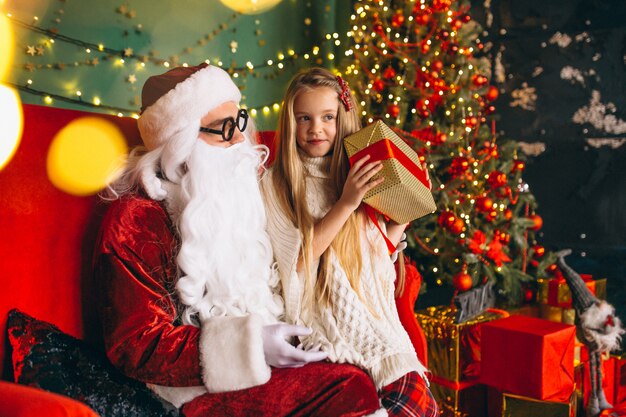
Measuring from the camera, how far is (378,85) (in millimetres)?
4285

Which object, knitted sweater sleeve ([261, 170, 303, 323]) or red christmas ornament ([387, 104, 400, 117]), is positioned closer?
knitted sweater sleeve ([261, 170, 303, 323])

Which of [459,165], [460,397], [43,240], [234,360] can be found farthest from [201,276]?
[459,165]

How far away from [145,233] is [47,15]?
2.53 meters

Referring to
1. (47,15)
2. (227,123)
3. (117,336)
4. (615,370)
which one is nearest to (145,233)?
(117,336)

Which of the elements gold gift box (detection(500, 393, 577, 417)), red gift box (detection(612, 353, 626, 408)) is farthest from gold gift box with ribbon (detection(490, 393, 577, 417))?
red gift box (detection(612, 353, 626, 408))

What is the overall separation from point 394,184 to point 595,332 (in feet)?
5.79

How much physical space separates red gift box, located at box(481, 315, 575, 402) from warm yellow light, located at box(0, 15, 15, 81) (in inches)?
123

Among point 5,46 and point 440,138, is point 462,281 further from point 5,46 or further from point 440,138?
point 5,46

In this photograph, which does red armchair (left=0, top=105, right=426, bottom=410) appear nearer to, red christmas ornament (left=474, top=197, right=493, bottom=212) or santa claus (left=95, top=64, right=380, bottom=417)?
santa claus (left=95, top=64, right=380, bottom=417)

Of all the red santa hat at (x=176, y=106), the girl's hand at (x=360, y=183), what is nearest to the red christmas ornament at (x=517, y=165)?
the girl's hand at (x=360, y=183)

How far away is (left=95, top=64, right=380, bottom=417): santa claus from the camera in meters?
1.69

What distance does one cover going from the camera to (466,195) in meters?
4.03

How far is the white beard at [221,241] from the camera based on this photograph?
187cm

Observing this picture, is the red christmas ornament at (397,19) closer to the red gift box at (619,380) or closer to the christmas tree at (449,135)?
the christmas tree at (449,135)
